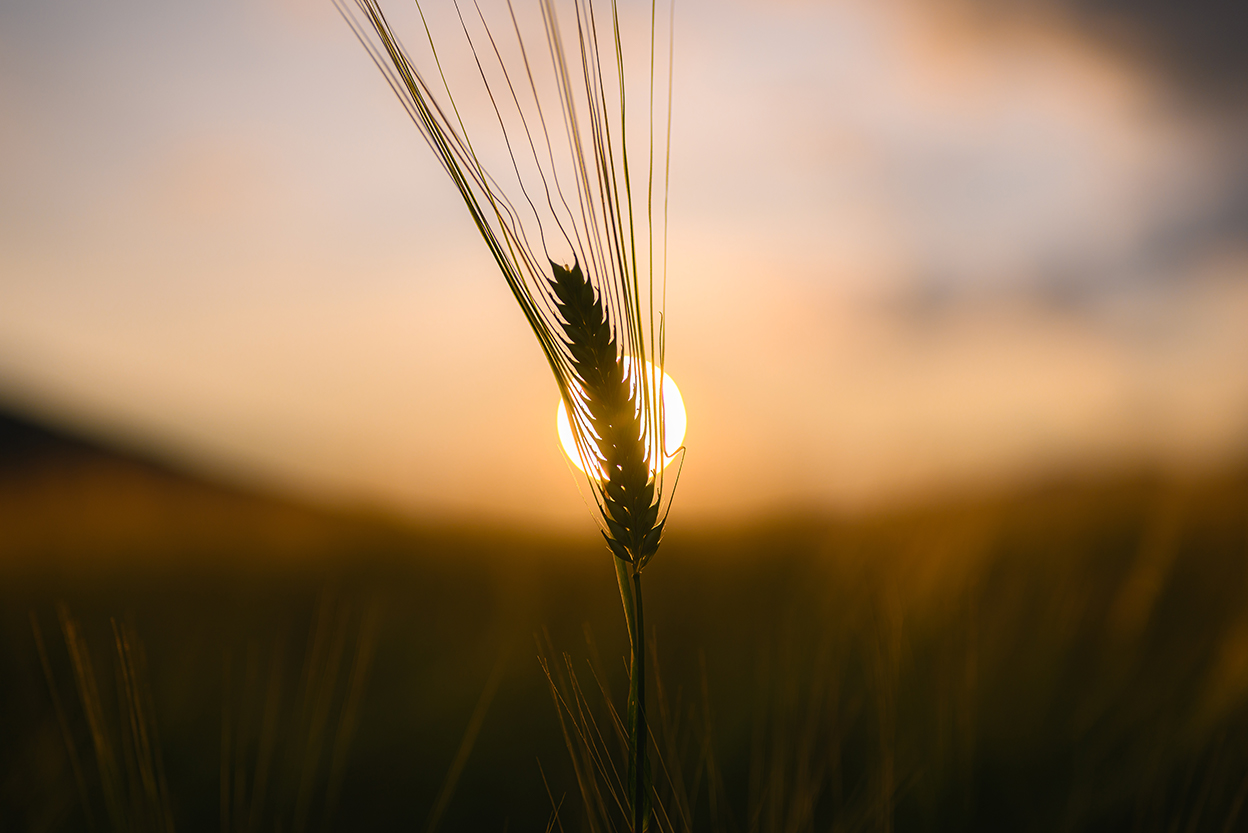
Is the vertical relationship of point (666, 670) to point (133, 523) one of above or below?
below

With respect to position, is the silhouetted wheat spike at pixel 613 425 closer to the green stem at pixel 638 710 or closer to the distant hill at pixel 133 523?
the green stem at pixel 638 710

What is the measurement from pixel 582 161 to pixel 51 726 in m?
1.80

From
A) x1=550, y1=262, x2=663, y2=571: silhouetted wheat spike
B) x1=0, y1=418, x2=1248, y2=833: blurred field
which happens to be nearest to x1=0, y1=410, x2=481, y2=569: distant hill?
x1=0, y1=418, x2=1248, y2=833: blurred field

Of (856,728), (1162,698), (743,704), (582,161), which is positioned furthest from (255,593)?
(1162,698)

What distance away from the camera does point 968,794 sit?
4.73ft

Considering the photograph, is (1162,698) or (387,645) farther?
(387,645)

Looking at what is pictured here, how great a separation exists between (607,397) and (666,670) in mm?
1602

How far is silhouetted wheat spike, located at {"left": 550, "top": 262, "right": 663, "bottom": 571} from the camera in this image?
0.77m

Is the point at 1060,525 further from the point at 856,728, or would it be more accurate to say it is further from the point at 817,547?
the point at 856,728

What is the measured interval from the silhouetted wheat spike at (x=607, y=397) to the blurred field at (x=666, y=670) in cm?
32

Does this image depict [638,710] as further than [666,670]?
No

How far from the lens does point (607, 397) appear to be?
0.79 m

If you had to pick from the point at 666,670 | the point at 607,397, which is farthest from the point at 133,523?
the point at 607,397

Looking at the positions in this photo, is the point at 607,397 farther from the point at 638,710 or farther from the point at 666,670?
the point at 666,670
